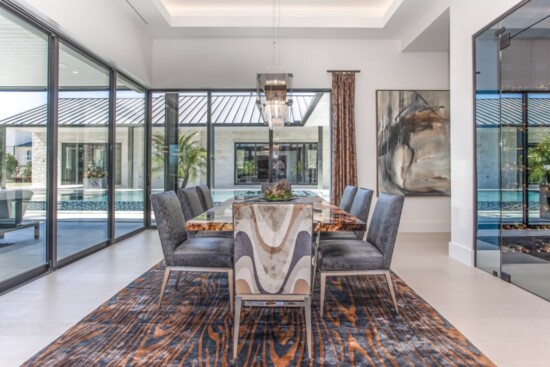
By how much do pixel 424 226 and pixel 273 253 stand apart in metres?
5.44

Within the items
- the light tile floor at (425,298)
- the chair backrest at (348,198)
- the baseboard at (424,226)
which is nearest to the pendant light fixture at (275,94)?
the chair backrest at (348,198)

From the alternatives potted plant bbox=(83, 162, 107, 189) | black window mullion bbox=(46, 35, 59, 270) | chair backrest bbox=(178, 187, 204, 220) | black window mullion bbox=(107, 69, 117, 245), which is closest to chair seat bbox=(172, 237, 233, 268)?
chair backrest bbox=(178, 187, 204, 220)

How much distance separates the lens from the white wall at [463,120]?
14.6 feet

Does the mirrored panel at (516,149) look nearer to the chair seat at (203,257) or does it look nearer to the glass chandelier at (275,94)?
the glass chandelier at (275,94)

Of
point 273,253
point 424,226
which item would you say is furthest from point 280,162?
point 273,253

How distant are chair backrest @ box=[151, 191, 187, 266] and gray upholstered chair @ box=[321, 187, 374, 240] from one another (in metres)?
1.62

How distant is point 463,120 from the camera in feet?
15.3

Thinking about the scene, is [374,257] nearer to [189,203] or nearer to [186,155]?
[189,203]

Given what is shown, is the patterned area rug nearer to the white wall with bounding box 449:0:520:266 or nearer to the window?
the white wall with bounding box 449:0:520:266

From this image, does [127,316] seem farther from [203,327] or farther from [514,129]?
[514,129]

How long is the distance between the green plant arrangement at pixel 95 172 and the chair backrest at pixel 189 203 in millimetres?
1821

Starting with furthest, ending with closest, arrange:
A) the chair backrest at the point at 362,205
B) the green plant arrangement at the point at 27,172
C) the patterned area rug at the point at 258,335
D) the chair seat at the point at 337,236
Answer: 1. the chair seat at the point at 337,236
2. the green plant arrangement at the point at 27,172
3. the chair backrest at the point at 362,205
4. the patterned area rug at the point at 258,335

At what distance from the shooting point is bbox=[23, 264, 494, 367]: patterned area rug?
7.13 feet

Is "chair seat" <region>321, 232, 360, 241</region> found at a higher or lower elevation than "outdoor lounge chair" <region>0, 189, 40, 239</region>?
lower
